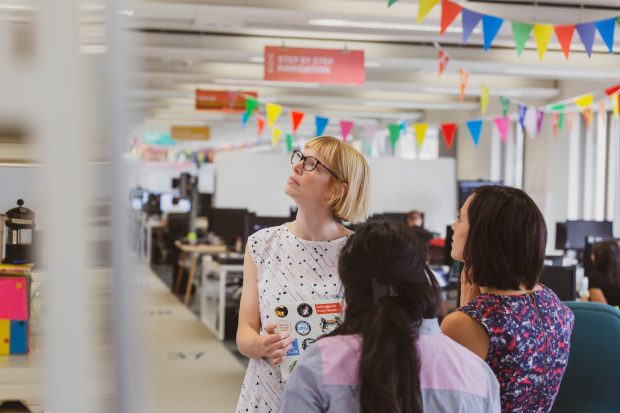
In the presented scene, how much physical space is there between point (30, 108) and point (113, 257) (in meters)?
0.12

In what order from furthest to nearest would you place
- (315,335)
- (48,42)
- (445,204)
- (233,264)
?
(445,204) < (233,264) < (315,335) < (48,42)

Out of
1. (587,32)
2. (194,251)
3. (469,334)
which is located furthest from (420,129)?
(469,334)

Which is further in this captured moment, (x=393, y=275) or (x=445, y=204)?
(x=445, y=204)

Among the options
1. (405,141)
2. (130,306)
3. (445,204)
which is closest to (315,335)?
(130,306)

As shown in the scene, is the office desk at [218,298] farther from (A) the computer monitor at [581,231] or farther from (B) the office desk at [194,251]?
(A) the computer monitor at [581,231]

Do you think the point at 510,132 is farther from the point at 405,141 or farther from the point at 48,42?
the point at 48,42

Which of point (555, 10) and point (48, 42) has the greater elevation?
point (555, 10)

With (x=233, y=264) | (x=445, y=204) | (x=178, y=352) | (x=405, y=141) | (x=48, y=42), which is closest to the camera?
(x=48, y=42)

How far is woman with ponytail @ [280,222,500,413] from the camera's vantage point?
54.8 inches

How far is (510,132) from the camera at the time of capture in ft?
54.6

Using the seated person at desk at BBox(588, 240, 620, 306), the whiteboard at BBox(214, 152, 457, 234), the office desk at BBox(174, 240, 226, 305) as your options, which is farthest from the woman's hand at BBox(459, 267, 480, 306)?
the whiteboard at BBox(214, 152, 457, 234)

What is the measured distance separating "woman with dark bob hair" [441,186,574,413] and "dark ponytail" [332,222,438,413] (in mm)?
345

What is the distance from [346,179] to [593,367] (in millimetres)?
897

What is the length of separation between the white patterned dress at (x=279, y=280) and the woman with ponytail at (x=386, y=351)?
0.53 meters
